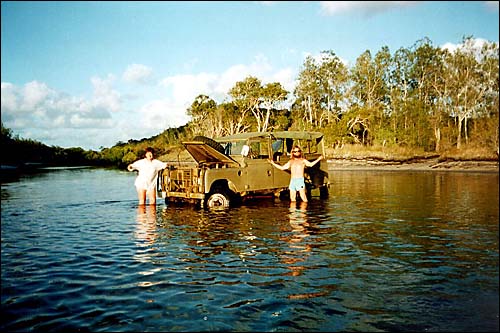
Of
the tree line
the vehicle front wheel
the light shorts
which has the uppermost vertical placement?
the tree line

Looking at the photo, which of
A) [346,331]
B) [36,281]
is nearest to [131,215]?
[36,281]

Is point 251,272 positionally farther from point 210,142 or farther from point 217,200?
point 210,142

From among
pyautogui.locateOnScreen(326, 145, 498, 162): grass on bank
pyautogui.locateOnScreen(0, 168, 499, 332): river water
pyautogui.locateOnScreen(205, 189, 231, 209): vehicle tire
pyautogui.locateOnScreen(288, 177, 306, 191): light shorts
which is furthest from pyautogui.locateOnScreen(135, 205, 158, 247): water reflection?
pyautogui.locateOnScreen(326, 145, 498, 162): grass on bank

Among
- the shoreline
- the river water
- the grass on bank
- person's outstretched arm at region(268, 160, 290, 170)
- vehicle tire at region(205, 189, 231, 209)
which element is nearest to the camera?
the river water

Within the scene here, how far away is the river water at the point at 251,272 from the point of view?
5035 mm

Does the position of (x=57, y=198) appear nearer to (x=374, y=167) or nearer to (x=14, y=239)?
(x=14, y=239)

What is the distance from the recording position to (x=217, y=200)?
1456 centimetres

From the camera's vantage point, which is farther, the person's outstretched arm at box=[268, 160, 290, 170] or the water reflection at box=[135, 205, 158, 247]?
the person's outstretched arm at box=[268, 160, 290, 170]

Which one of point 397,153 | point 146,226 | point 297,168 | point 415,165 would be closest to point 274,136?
point 297,168

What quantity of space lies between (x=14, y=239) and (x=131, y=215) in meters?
4.04

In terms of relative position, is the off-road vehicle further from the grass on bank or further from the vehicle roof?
the grass on bank

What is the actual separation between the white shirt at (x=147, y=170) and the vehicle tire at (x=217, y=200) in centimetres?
196

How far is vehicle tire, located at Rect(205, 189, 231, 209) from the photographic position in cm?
1446

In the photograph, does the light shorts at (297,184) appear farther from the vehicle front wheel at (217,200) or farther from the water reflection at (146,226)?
the water reflection at (146,226)
